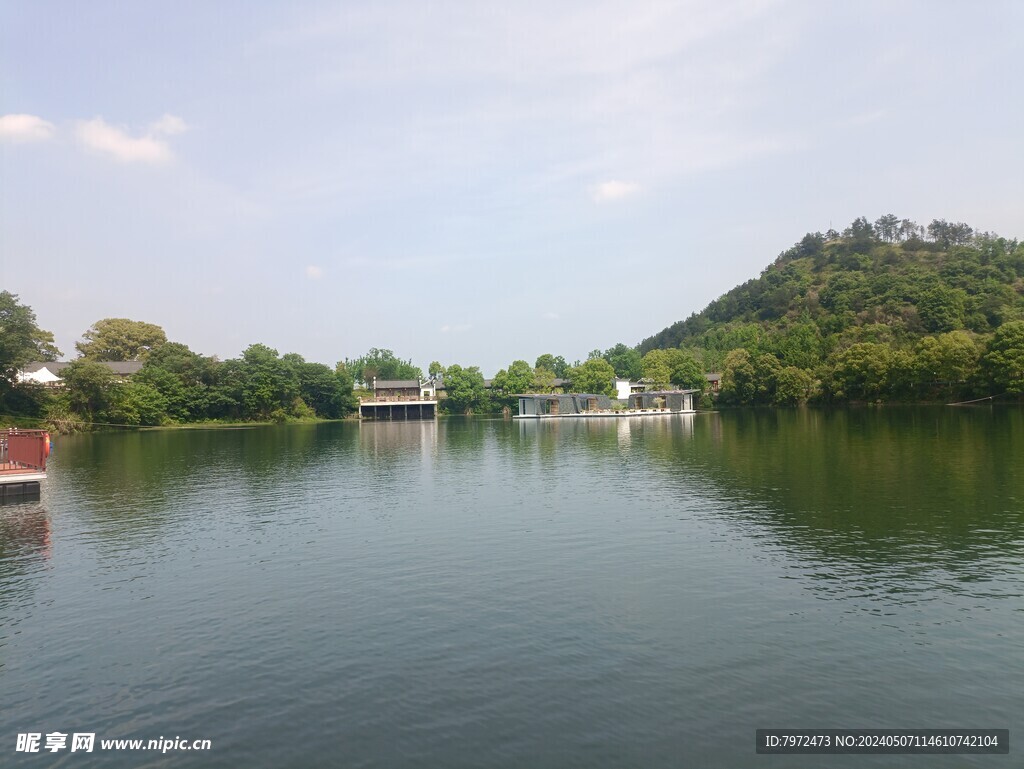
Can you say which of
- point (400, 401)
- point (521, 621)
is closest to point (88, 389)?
point (400, 401)

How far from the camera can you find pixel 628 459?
1741 inches

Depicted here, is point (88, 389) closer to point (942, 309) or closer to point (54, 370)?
point (54, 370)

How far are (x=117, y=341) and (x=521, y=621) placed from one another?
455 ft

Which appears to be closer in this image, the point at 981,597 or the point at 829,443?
the point at 981,597

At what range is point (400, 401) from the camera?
137m

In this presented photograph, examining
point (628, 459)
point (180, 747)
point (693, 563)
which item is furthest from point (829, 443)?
point (180, 747)

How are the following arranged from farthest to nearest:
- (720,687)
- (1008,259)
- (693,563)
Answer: (1008,259)
(693,563)
(720,687)

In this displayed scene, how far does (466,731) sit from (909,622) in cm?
985

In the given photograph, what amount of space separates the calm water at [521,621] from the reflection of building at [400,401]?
10559 cm

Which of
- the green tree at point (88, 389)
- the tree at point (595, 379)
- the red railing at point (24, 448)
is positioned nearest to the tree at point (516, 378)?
the tree at point (595, 379)

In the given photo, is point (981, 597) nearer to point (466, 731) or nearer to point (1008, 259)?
point (466, 731)

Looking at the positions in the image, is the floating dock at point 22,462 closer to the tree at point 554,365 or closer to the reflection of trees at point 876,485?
the reflection of trees at point 876,485

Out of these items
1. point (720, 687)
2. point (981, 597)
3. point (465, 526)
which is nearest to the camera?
point (720, 687)

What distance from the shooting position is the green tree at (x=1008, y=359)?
8106cm
